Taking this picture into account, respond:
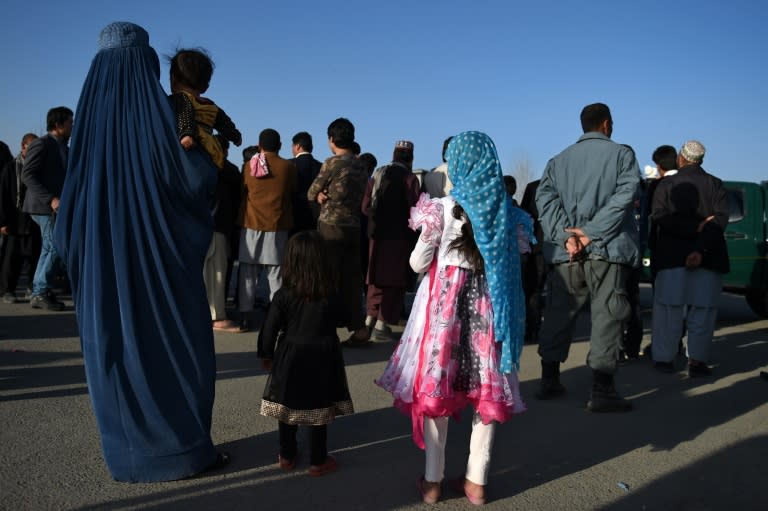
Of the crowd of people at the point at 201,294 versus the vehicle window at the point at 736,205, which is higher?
the vehicle window at the point at 736,205

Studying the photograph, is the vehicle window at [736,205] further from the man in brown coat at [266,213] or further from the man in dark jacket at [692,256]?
the man in brown coat at [266,213]

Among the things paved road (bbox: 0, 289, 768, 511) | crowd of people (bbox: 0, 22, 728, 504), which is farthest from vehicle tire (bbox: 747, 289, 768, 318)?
crowd of people (bbox: 0, 22, 728, 504)

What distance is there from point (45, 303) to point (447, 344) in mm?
6490

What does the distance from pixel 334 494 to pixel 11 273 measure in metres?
6.95

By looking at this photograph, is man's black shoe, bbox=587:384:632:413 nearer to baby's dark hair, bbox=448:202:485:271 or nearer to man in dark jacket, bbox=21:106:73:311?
baby's dark hair, bbox=448:202:485:271

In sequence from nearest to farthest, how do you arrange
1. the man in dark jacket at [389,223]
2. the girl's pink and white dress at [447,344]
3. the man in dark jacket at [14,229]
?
1. the girl's pink and white dress at [447,344]
2. the man in dark jacket at [389,223]
3. the man in dark jacket at [14,229]

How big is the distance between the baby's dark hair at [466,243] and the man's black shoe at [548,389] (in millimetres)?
2345

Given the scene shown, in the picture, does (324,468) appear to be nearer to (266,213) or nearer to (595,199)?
(595,199)

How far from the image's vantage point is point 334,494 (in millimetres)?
3461

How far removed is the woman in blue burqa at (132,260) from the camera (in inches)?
134

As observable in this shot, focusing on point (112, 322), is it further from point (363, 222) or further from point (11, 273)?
point (11, 273)

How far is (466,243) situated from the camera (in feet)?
11.5

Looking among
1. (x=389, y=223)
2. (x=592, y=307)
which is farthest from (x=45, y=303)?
(x=592, y=307)

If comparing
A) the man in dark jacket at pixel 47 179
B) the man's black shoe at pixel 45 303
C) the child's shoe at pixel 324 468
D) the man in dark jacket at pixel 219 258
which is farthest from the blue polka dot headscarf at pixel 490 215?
the man's black shoe at pixel 45 303
